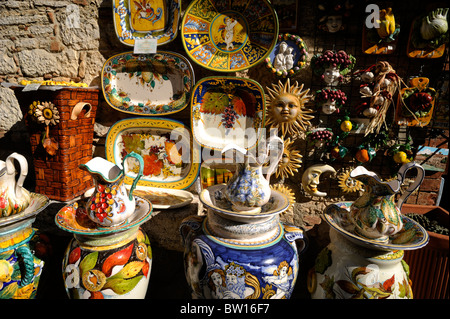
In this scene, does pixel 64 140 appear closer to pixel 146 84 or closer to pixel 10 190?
pixel 10 190

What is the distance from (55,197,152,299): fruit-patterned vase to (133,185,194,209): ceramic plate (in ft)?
1.14

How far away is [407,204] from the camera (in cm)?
167

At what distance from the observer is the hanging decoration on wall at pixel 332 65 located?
148 cm

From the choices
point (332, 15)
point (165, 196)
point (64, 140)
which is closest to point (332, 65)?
point (332, 15)

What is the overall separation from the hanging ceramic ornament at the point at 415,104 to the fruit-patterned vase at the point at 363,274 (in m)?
0.77

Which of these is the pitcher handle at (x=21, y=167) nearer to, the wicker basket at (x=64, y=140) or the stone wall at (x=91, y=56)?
the wicker basket at (x=64, y=140)

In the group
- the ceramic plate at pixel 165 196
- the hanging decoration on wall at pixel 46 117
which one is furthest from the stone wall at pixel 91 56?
the ceramic plate at pixel 165 196

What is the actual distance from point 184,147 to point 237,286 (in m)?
1.04

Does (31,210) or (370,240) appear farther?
(31,210)

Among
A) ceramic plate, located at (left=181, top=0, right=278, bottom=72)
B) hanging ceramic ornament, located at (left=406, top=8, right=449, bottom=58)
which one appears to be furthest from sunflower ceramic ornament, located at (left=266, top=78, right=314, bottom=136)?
hanging ceramic ornament, located at (left=406, top=8, right=449, bottom=58)

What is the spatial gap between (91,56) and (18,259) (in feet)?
4.52

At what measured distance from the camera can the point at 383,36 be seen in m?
1.47

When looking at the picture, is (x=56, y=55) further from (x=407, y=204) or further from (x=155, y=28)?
(x=407, y=204)

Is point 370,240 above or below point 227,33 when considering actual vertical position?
below
